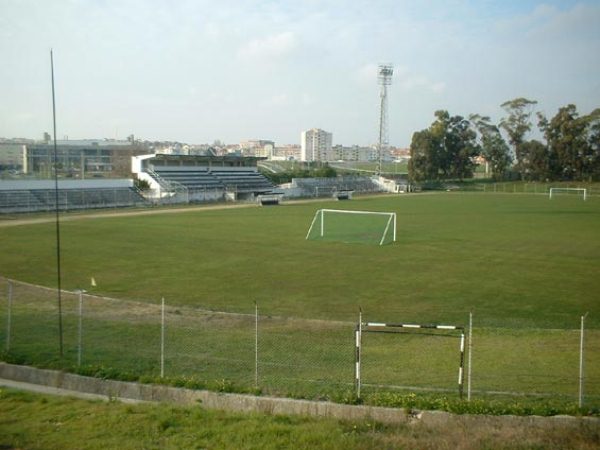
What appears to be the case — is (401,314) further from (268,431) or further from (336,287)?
(268,431)

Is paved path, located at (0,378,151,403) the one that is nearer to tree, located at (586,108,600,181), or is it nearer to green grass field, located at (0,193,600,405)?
green grass field, located at (0,193,600,405)

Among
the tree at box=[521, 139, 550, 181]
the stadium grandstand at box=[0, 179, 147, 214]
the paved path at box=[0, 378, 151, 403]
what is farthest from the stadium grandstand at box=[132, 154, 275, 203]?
the paved path at box=[0, 378, 151, 403]

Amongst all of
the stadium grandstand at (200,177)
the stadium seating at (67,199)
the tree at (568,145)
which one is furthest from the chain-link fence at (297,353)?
the tree at (568,145)

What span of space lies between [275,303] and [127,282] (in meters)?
6.35

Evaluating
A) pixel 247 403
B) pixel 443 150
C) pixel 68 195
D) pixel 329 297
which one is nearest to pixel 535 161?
pixel 443 150

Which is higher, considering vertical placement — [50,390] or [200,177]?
[200,177]

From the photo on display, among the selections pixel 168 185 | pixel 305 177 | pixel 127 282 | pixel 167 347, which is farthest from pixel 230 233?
pixel 305 177

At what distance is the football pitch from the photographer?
1717cm

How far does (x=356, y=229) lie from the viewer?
38.9 meters

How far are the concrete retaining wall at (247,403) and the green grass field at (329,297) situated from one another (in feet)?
2.09

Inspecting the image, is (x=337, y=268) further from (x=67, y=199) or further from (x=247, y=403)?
(x=67, y=199)

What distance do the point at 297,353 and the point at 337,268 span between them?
1208 cm

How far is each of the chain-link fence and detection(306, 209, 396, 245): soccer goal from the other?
18.3 metres

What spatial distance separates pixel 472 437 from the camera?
722 centimetres
